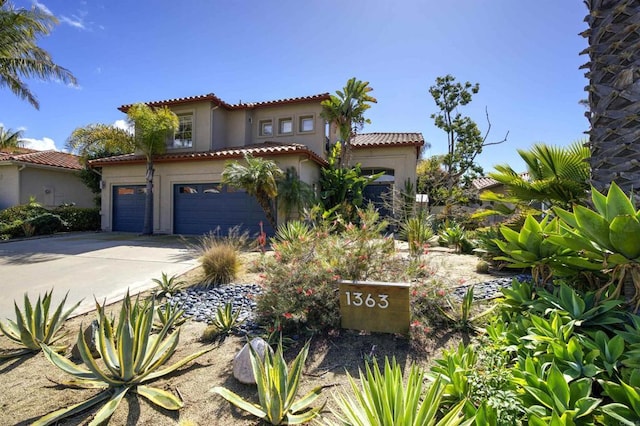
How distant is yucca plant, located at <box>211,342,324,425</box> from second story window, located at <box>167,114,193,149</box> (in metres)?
15.3

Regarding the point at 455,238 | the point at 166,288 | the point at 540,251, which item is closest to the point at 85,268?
the point at 166,288

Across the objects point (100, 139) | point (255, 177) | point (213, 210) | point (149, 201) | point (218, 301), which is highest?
point (100, 139)

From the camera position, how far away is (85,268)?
Answer: 280 inches

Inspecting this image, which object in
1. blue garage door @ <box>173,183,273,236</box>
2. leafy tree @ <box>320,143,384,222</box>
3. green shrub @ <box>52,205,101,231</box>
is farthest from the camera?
green shrub @ <box>52,205,101,231</box>

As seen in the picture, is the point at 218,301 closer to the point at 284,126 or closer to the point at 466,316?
the point at 466,316

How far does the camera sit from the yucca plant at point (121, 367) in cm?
242

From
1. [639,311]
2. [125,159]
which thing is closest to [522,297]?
[639,311]

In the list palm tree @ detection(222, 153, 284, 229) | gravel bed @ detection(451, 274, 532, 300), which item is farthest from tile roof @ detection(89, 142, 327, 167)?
gravel bed @ detection(451, 274, 532, 300)

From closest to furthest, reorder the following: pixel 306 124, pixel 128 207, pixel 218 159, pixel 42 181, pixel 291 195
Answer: pixel 291 195 → pixel 218 159 → pixel 128 207 → pixel 306 124 → pixel 42 181

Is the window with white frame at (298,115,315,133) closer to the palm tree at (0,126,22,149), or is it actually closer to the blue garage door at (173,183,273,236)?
the blue garage door at (173,183,273,236)

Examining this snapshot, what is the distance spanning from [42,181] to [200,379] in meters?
21.6

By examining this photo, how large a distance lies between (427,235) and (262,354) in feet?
22.2

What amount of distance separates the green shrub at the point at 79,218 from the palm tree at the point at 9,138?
7.96 metres

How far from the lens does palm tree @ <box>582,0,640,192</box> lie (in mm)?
2771
